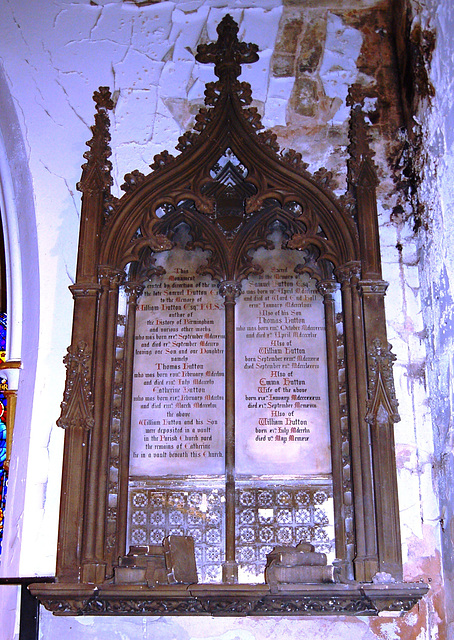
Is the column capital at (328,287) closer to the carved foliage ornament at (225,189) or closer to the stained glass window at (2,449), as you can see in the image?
the carved foliage ornament at (225,189)

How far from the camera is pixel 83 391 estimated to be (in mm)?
4715

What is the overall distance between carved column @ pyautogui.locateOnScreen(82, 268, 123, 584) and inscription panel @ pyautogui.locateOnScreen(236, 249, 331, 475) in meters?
0.81

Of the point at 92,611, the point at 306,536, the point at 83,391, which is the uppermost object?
the point at 83,391

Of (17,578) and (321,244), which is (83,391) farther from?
(321,244)

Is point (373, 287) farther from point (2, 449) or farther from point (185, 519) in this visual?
point (2, 449)

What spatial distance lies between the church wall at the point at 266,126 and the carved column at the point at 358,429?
0.90 feet

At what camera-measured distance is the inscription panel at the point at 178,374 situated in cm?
482

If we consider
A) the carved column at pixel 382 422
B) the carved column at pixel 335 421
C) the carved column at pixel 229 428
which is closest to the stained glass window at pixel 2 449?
the carved column at pixel 229 428

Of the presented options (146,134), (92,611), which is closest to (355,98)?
(146,134)

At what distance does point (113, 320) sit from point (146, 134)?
1.48 meters

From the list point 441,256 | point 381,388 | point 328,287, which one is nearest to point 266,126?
point 328,287

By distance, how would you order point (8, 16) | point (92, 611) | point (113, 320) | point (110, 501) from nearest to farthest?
point (92, 611) < point (110, 501) < point (113, 320) < point (8, 16)

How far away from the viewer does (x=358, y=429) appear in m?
4.63

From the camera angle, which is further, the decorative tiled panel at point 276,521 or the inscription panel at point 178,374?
the inscription panel at point 178,374
